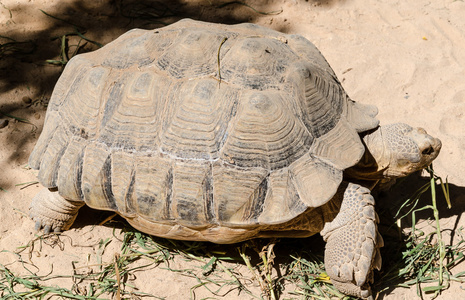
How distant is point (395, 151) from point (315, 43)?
7.02 feet

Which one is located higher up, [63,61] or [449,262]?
[63,61]

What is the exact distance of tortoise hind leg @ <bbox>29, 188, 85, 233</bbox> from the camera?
3.42 m

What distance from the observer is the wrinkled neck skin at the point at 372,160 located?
10.8 ft

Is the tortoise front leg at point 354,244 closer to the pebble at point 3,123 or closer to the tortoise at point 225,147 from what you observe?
the tortoise at point 225,147

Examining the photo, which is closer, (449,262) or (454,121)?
(449,262)

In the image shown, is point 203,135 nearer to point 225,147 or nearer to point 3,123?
point 225,147

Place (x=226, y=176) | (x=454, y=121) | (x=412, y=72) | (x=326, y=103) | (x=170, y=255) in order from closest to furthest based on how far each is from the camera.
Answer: (x=226, y=176)
(x=326, y=103)
(x=170, y=255)
(x=454, y=121)
(x=412, y=72)

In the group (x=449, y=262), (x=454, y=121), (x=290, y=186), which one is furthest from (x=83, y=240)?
(x=454, y=121)

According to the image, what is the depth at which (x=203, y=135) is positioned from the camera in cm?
290

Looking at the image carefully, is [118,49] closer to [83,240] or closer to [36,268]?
[83,240]

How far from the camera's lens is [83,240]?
11.7 ft

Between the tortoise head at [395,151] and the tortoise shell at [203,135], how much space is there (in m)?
0.14

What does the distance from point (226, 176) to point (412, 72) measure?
8.86 feet

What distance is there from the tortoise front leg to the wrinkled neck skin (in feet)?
0.82
